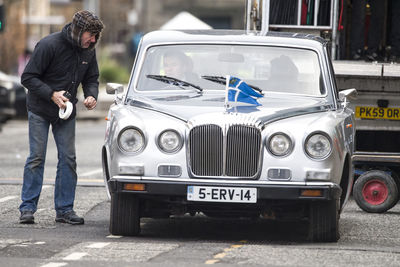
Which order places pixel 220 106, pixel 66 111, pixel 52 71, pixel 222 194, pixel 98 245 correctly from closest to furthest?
1. pixel 98 245
2. pixel 222 194
3. pixel 220 106
4. pixel 66 111
5. pixel 52 71

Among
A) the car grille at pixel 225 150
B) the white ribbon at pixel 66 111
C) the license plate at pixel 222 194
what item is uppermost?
the white ribbon at pixel 66 111

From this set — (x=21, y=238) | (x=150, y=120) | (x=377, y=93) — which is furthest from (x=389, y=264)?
(x=377, y=93)

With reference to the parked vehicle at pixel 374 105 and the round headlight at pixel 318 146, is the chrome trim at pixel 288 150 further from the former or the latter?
the parked vehicle at pixel 374 105

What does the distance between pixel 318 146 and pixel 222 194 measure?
84 cm

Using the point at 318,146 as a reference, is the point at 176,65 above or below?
above

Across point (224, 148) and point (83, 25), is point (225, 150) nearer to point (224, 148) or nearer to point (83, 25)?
point (224, 148)

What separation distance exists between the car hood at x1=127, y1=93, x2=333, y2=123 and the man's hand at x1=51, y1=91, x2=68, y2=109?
2.06ft

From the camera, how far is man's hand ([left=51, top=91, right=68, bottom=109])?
9750 millimetres

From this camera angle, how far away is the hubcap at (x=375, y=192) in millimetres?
11414

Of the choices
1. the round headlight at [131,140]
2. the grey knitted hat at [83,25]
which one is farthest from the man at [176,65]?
the round headlight at [131,140]

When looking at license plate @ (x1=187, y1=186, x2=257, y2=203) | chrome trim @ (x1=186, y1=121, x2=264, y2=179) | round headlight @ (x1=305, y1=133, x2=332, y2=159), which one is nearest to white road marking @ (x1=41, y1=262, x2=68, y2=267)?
license plate @ (x1=187, y1=186, x2=257, y2=203)

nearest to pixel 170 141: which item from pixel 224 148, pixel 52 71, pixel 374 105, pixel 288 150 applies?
pixel 224 148

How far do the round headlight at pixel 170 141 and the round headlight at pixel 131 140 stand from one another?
0.53 feet

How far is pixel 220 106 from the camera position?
902 cm
